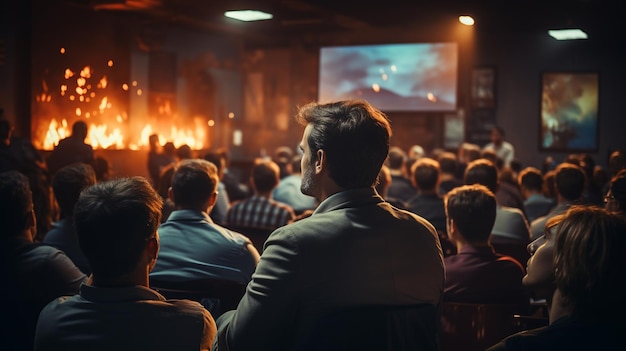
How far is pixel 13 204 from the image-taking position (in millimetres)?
2486

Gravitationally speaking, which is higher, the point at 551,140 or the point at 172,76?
the point at 172,76

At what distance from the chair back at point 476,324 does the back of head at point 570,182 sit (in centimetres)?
252

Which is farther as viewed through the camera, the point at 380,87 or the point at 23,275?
the point at 380,87

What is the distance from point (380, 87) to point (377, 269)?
9.40 m

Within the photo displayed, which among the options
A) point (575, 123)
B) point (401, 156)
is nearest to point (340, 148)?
point (401, 156)

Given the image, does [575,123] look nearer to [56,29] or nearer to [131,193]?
[56,29]

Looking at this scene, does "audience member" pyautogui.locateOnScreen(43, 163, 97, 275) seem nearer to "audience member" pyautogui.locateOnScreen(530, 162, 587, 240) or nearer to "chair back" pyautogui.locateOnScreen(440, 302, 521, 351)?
"chair back" pyautogui.locateOnScreen(440, 302, 521, 351)

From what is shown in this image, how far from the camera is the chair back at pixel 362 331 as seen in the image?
1631 mm

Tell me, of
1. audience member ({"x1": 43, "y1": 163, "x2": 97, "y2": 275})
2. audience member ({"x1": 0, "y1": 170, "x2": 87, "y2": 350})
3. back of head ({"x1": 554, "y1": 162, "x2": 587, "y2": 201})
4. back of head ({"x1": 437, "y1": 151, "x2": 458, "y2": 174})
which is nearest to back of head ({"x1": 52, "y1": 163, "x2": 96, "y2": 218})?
audience member ({"x1": 43, "y1": 163, "x2": 97, "y2": 275})

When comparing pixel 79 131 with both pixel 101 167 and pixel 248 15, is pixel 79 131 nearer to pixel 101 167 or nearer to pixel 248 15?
pixel 101 167

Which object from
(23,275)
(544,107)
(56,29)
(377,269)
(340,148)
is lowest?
(23,275)

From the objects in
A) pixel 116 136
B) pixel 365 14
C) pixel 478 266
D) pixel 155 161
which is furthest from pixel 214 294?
pixel 116 136

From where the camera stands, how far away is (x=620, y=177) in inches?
124

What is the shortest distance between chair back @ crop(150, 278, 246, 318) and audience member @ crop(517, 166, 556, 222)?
12.3 feet
